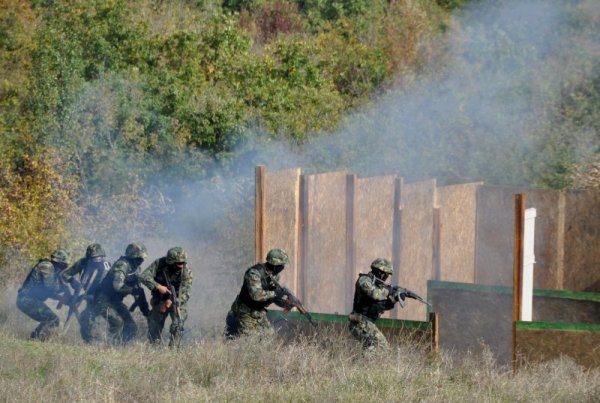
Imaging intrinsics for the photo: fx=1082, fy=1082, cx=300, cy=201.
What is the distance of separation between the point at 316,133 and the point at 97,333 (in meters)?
6.93

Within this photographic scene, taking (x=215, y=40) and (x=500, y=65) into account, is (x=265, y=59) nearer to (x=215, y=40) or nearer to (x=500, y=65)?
(x=215, y=40)

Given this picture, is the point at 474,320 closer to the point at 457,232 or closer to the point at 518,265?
the point at 518,265

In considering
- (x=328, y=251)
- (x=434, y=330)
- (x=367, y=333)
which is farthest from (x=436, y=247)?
(x=434, y=330)

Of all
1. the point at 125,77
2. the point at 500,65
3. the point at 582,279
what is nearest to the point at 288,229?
the point at 582,279

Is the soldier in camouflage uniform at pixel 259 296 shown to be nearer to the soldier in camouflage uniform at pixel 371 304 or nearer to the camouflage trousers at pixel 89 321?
the soldier in camouflage uniform at pixel 371 304

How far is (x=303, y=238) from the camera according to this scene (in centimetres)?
1271

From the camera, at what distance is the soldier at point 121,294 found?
41.1 ft

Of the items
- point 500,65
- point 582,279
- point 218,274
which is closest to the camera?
point 582,279

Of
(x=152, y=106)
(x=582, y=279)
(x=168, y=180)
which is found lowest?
(x=582, y=279)

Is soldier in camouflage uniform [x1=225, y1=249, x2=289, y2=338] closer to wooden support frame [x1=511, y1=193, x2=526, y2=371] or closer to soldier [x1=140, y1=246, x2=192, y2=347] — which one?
soldier [x1=140, y1=246, x2=192, y2=347]

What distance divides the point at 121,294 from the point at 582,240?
5368 millimetres

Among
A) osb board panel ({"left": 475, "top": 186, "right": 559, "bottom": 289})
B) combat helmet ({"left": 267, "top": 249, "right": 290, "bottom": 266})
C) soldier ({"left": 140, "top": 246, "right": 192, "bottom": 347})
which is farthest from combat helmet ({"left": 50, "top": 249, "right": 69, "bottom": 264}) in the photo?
osb board panel ({"left": 475, "top": 186, "right": 559, "bottom": 289})

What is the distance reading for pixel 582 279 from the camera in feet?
41.0

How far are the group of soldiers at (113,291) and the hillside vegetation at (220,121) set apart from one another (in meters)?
2.78
